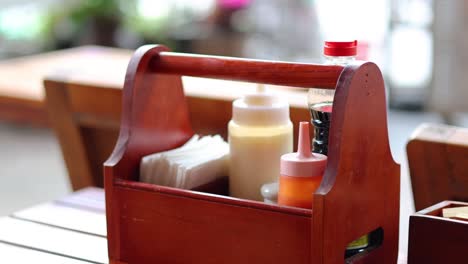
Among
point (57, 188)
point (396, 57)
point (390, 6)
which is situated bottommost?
point (57, 188)

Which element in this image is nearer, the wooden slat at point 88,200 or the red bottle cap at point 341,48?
the red bottle cap at point 341,48

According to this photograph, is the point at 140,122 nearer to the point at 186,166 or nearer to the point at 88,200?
the point at 186,166

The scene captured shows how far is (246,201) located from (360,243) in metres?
0.17

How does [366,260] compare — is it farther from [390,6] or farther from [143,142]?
[390,6]

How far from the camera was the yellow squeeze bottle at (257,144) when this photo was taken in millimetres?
1152

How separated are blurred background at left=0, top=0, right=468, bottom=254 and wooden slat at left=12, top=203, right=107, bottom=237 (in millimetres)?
2900

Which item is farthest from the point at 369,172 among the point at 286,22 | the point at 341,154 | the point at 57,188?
the point at 286,22

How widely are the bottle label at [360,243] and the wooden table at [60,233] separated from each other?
0.10m

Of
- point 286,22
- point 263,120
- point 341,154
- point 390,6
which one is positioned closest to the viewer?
point 341,154

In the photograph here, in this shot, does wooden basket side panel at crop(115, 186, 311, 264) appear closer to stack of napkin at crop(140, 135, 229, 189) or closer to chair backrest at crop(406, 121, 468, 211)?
stack of napkin at crop(140, 135, 229, 189)

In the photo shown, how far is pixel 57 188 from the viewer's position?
13.0ft

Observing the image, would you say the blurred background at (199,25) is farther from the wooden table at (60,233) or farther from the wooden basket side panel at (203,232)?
the wooden basket side panel at (203,232)

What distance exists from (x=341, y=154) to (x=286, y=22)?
5053 mm

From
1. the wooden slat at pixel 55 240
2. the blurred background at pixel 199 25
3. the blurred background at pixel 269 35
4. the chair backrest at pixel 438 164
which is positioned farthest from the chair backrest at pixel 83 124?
the blurred background at pixel 199 25
